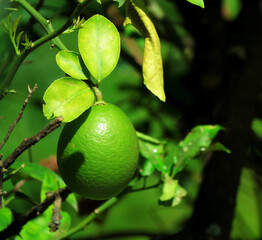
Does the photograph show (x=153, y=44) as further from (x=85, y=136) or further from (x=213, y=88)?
(x=213, y=88)

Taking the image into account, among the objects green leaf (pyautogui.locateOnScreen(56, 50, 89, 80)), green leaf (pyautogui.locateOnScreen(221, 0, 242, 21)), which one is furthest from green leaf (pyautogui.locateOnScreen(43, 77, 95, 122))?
green leaf (pyautogui.locateOnScreen(221, 0, 242, 21))

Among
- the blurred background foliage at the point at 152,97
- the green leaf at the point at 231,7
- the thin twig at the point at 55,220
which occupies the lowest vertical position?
the blurred background foliage at the point at 152,97

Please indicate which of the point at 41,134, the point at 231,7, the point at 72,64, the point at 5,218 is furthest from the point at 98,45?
the point at 231,7

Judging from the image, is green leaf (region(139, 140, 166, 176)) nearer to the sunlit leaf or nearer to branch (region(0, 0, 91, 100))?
the sunlit leaf

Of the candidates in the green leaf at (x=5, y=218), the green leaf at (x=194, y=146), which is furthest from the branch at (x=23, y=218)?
the green leaf at (x=194, y=146)

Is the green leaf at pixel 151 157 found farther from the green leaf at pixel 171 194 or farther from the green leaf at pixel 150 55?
the green leaf at pixel 150 55
